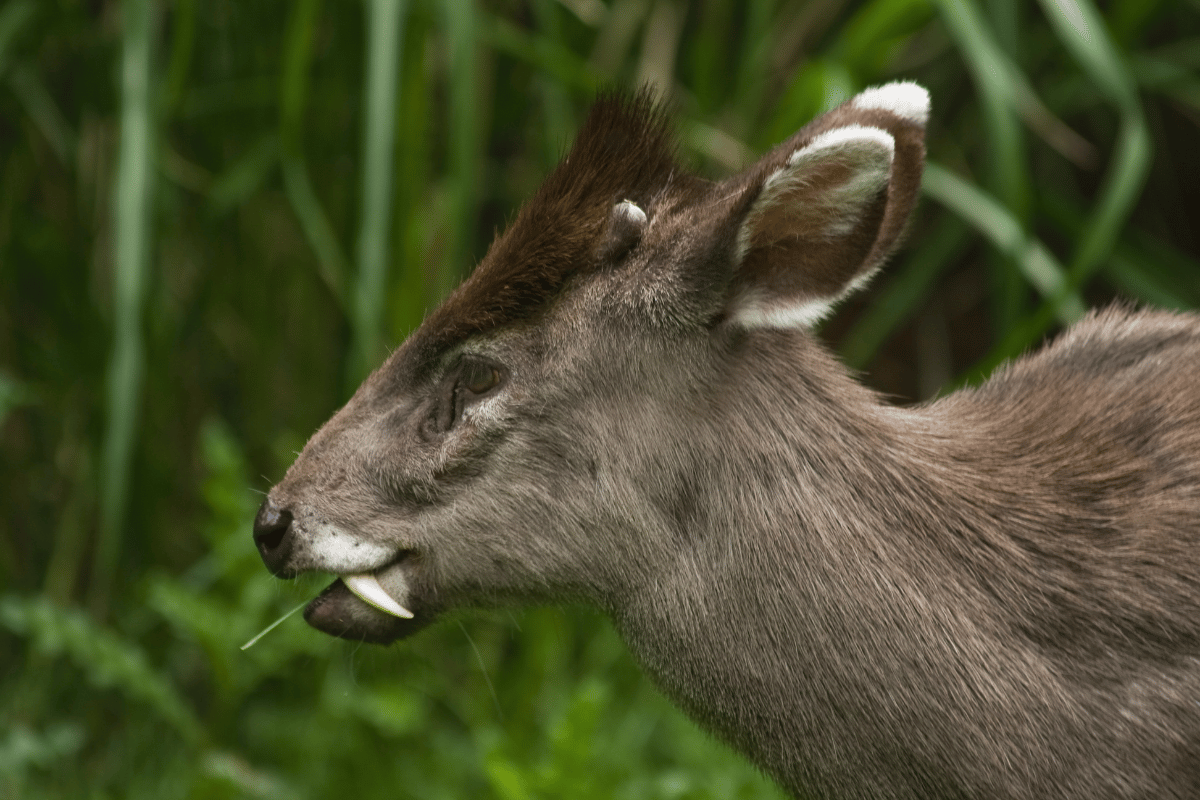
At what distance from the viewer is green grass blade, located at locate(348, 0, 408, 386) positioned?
3195 mm

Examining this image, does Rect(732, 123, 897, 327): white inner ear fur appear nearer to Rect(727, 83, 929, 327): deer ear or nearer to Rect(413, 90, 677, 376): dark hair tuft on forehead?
Rect(727, 83, 929, 327): deer ear

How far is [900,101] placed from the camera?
7.22ft

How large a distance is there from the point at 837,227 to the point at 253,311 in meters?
2.75

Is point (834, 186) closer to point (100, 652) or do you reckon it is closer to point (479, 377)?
point (479, 377)

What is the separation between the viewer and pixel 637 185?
7.34ft

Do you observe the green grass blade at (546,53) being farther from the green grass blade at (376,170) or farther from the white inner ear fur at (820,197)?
the white inner ear fur at (820,197)

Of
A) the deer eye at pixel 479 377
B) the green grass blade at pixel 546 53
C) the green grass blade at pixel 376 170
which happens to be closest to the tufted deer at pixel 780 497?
the deer eye at pixel 479 377

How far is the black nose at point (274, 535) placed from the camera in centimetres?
223

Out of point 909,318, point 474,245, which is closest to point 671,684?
point 474,245

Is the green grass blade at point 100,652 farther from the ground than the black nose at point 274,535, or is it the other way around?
the black nose at point 274,535

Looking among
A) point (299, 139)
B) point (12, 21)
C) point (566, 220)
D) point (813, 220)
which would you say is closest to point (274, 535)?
point (566, 220)

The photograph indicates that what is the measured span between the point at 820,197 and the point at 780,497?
465 mm

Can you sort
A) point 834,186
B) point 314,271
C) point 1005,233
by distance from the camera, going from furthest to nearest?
1. point 314,271
2. point 1005,233
3. point 834,186

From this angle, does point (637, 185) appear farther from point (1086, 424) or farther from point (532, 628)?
point (532, 628)
